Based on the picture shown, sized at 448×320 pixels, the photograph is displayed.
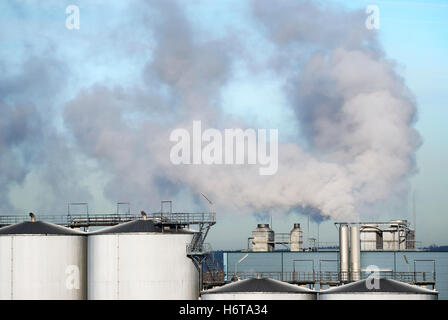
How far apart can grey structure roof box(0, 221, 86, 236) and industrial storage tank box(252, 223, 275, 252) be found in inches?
582

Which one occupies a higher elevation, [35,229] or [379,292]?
[35,229]

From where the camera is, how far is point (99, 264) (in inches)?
2638

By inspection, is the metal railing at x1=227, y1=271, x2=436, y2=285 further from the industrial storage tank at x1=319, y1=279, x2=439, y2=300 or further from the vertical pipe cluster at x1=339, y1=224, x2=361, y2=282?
the industrial storage tank at x1=319, y1=279, x2=439, y2=300

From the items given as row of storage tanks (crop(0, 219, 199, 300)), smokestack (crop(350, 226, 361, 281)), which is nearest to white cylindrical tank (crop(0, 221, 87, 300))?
row of storage tanks (crop(0, 219, 199, 300))

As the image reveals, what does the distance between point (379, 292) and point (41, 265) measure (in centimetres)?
2316

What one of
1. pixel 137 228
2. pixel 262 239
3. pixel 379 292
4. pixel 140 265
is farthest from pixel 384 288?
pixel 262 239

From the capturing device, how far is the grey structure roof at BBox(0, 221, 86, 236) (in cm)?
Answer: 6775

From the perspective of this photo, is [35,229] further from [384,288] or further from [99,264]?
[384,288]

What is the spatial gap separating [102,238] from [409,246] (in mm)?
25420

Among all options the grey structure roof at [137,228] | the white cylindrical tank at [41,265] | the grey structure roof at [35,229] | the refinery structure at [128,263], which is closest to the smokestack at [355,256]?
the refinery structure at [128,263]
